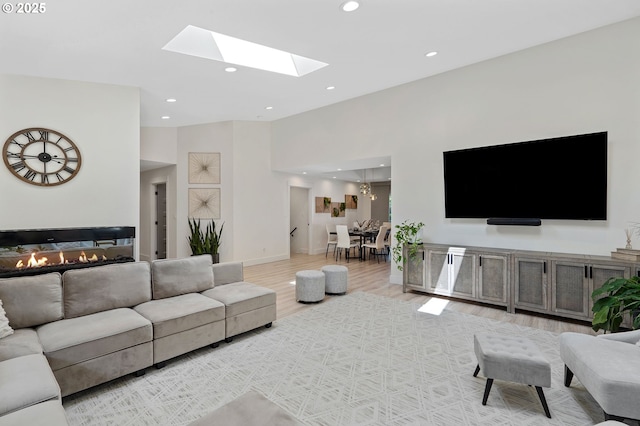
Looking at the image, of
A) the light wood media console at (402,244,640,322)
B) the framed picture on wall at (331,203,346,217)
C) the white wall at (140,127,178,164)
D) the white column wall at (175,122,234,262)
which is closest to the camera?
the light wood media console at (402,244,640,322)

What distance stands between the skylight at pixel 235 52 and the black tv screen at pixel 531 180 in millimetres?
2758

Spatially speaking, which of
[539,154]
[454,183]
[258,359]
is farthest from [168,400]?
[539,154]

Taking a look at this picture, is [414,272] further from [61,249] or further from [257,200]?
[61,249]

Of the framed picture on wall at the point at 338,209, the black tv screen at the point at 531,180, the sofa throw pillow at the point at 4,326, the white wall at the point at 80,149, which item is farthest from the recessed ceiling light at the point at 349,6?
the framed picture on wall at the point at 338,209

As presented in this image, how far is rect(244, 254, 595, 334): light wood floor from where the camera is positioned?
3842mm

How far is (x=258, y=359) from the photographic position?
9.43ft

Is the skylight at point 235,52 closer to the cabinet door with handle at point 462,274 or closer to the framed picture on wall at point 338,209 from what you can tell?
the cabinet door with handle at point 462,274

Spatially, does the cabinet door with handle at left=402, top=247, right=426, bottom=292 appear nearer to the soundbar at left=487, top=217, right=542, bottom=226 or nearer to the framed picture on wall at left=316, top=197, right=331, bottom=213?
the soundbar at left=487, top=217, right=542, bottom=226

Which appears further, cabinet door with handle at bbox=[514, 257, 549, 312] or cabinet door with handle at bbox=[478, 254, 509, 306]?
cabinet door with handle at bbox=[478, 254, 509, 306]

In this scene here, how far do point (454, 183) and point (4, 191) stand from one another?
6.29 metres

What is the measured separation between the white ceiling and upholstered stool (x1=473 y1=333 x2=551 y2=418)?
10.7 ft

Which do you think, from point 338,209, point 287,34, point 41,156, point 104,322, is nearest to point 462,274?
point 287,34

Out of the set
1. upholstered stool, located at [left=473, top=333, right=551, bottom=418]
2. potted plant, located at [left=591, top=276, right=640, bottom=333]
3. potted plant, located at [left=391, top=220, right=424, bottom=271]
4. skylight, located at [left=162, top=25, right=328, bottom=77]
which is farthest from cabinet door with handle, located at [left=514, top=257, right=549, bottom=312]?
skylight, located at [left=162, top=25, right=328, bottom=77]

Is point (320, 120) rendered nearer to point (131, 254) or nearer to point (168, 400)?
point (131, 254)
